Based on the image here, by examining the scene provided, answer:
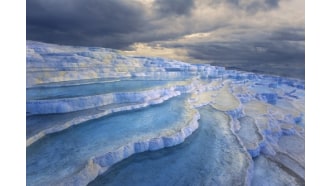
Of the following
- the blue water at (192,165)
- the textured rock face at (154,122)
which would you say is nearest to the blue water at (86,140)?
the textured rock face at (154,122)

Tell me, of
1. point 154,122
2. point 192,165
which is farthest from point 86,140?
point 192,165

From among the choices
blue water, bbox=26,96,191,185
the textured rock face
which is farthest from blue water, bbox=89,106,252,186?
blue water, bbox=26,96,191,185

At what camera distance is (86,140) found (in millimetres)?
4281

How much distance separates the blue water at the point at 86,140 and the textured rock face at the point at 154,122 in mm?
17

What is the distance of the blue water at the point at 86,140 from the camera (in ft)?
11.8

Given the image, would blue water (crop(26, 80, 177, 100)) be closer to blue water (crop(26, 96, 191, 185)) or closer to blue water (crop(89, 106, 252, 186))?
blue water (crop(26, 96, 191, 185))

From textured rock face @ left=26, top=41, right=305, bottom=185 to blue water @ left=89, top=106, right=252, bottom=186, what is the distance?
0.05 ft

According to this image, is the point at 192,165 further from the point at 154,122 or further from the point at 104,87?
the point at 104,87

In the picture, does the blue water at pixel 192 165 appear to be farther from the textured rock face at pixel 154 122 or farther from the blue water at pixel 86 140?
the blue water at pixel 86 140
